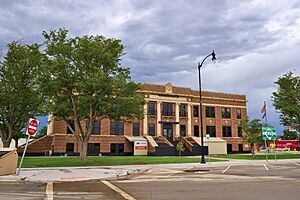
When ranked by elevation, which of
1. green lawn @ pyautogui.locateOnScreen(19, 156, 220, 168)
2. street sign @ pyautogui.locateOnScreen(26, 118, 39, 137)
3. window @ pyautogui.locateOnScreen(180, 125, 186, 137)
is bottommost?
green lawn @ pyautogui.locateOnScreen(19, 156, 220, 168)

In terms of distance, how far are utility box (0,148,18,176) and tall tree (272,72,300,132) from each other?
119 feet

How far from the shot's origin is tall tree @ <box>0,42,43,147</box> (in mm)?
26141

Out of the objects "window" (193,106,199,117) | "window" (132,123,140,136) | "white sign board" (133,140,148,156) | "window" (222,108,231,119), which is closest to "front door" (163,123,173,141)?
"window" (132,123,140,136)

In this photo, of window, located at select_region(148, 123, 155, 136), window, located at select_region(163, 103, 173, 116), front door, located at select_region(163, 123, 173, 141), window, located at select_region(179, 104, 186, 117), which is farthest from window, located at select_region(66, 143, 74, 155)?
window, located at select_region(179, 104, 186, 117)

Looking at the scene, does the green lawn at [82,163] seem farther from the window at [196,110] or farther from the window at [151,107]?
the window at [196,110]

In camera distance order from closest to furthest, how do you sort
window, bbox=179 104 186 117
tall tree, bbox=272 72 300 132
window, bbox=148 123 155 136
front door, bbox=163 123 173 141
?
tall tree, bbox=272 72 300 132, window, bbox=148 123 155 136, front door, bbox=163 123 173 141, window, bbox=179 104 186 117

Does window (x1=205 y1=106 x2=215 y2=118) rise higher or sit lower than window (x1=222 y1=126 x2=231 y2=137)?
higher

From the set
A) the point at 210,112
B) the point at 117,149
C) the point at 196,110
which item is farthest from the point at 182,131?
the point at 117,149

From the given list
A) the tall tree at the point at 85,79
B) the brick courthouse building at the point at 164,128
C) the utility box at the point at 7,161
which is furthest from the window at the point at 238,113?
the utility box at the point at 7,161

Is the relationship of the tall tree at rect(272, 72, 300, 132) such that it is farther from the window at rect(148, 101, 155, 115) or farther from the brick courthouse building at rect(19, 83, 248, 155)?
the window at rect(148, 101, 155, 115)

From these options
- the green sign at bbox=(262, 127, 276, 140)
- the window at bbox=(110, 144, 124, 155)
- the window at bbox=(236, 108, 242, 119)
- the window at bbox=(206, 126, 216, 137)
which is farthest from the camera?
the window at bbox=(236, 108, 242, 119)

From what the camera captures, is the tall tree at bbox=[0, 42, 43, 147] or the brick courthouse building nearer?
the tall tree at bbox=[0, 42, 43, 147]

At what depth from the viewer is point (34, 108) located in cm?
2708

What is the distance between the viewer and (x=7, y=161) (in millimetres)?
17766
